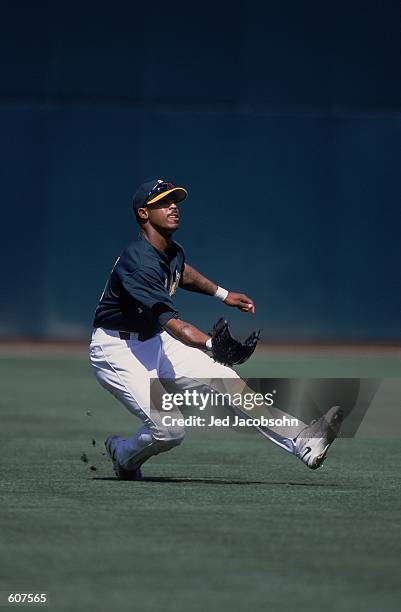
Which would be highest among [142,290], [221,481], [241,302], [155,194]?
[155,194]

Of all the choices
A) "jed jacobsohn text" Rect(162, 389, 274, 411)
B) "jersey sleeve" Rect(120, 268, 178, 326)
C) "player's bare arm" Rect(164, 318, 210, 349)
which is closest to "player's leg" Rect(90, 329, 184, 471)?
"jed jacobsohn text" Rect(162, 389, 274, 411)

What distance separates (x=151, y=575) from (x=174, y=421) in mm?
2982

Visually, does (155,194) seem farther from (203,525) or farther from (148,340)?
(203,525)

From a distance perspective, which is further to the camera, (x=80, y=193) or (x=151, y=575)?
(x=80, y=193)

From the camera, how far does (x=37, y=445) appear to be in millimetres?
11352

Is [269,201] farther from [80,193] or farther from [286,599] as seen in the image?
[286,599]

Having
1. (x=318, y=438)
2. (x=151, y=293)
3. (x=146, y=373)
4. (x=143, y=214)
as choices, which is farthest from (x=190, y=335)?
(x=143, y=214)

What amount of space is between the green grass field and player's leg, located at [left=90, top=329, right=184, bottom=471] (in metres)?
0.21

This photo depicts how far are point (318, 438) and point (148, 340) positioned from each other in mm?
1364

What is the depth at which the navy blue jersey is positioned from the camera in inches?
343

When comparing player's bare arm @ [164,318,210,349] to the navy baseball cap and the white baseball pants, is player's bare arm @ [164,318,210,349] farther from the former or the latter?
→ the navy baseball cap

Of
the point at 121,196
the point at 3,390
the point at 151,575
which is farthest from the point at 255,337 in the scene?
the point at 121,196

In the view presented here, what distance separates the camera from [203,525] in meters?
7.25

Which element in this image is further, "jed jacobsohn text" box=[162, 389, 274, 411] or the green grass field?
"jed jacobsohn text" box=[162, 389, 274, 411]
